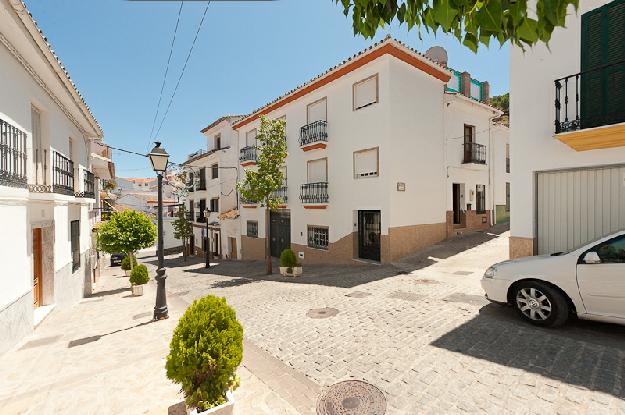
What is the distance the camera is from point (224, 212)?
86.4 ft

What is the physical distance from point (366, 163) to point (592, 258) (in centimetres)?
975

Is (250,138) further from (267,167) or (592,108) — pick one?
(592,108)

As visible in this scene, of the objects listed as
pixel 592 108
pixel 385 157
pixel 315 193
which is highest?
pixel 592 108

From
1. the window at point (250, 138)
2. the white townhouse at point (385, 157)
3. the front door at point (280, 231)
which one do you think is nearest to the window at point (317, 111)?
the white townhouse at point (385, 157)

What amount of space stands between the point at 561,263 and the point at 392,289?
14.4 feet

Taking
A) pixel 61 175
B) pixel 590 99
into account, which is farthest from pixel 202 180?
pixel 590 99

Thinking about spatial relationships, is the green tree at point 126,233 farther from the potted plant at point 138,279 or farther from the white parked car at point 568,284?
the white parked car at point 568,284

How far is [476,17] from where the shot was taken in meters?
2.22

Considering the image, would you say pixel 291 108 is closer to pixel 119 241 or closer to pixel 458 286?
pixel 119 241

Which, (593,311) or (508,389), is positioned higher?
(593,311)

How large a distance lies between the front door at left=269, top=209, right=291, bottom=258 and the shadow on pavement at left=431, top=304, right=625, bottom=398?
45.9 ft

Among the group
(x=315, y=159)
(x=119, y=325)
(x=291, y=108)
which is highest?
(x=291, y=108)

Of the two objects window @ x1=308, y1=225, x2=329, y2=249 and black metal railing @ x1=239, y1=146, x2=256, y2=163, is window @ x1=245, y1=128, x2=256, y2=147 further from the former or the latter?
window @ x1=308, y1=225, x2=329, y2=249

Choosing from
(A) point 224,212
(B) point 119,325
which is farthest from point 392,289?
(A) point 224,212
